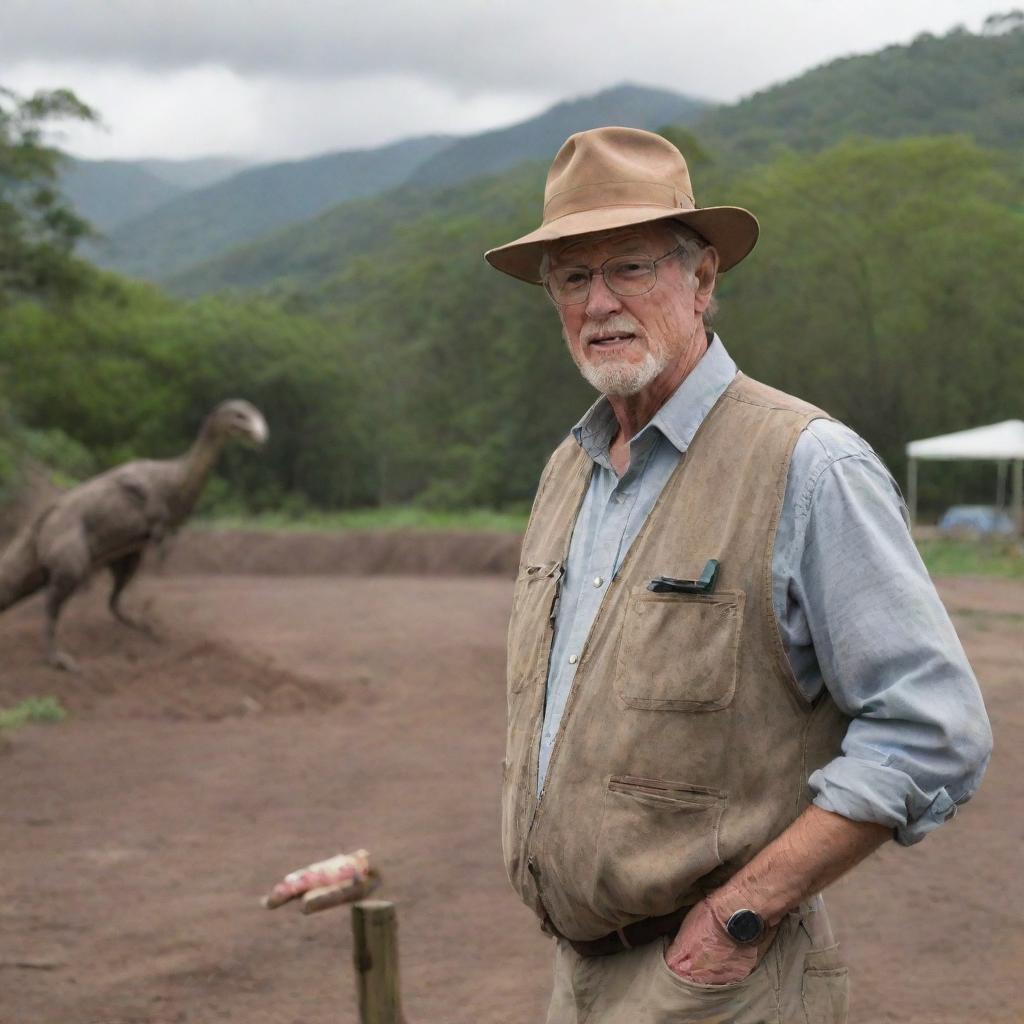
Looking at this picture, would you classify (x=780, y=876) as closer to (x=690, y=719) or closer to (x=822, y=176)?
(x=690, y=719)

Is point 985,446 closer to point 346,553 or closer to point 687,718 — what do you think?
point 346,553

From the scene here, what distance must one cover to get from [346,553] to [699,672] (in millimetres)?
22666

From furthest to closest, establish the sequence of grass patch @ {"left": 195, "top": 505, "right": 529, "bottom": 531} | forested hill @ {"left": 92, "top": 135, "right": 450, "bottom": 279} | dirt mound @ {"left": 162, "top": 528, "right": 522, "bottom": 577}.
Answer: forested hill @ {"left": 92, "top": 135, "right": 450, "bottom": 279}
grass patch @ {"left": 195, "top": 505, "right": 529, "bottom": 531}
dirt mound @ {"left": 162, "top": 528, "right": 522, "bottom": 577}

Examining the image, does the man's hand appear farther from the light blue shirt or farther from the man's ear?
the man's ear

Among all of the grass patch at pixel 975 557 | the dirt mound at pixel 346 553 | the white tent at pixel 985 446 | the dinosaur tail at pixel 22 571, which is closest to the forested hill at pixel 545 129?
the dirt mound at pixel 346 553

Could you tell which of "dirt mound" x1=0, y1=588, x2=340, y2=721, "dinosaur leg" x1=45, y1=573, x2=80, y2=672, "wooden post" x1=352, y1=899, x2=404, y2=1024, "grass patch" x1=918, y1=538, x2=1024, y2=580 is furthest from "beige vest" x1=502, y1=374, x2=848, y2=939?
"grass patch" x1=918, y1=538, x2=1024, y2=580

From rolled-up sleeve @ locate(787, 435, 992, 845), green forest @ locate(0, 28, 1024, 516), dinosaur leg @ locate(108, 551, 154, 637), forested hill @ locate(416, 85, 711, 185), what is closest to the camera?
rolled-up sleeve @ locate(787, 435, 992, 845)

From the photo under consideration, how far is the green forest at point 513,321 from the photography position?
31328 millimetres

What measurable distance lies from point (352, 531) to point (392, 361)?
22.0 metres

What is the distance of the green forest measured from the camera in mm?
31328

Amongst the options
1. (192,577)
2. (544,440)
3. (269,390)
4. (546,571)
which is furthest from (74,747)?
(269,390)

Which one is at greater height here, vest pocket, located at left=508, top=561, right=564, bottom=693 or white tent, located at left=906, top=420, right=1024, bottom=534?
vest pocket, located at left=508, top=561, right=564, bottom=693

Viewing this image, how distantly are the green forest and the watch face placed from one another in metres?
18.7

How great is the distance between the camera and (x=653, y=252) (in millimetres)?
2158
